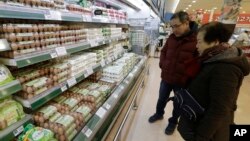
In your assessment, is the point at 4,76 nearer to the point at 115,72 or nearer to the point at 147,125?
the point at 115,72

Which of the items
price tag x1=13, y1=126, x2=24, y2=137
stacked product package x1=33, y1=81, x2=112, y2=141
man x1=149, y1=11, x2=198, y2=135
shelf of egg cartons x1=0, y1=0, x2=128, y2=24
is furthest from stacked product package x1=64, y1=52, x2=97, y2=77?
man x1=149, y1=11, x2=198, y2=135

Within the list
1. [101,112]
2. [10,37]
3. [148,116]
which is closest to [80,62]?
[101,112]

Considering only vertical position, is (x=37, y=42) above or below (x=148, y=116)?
above

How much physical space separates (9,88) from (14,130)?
0.26 metres

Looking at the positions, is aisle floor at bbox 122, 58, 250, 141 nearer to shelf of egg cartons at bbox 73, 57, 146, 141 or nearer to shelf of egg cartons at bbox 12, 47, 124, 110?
shelf of egg cartons at bbox 73, 57, 146, 141

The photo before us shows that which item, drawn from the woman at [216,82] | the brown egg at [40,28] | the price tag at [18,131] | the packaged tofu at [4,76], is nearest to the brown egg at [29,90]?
the packaged tofu at [4,76]

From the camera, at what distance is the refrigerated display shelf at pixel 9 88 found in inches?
40.0

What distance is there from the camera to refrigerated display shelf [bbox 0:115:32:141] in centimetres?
101

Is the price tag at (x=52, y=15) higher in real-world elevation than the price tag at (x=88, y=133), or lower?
higher

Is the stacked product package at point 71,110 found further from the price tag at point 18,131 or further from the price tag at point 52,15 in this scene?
the price tag at point 52,15

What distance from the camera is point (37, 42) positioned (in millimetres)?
1310

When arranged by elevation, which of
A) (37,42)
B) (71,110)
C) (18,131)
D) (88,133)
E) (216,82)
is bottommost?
(88,133)

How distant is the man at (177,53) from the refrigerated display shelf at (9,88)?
1.67 meters

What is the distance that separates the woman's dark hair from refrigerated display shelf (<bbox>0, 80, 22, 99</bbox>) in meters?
1.38
